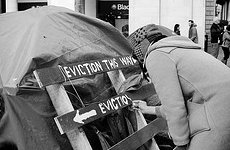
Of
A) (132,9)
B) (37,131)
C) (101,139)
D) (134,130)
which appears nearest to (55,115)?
(37,131)

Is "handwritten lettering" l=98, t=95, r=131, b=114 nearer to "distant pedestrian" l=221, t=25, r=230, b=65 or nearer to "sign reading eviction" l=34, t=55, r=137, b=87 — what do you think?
"sign reading eviction" l=34, t=55, r=137, b=87

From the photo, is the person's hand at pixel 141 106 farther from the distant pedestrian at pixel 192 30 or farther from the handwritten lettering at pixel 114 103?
the distant pedestrian at pixel 192 30

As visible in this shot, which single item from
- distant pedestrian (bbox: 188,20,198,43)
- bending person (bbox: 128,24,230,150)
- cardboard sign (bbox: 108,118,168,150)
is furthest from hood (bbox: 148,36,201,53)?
distant pedestrian (bbox: 188,20,198,43)

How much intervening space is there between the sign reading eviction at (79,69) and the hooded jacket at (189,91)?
0.79m

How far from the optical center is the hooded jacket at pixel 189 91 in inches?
98.3

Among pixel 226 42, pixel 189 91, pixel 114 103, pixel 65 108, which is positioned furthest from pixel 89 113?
pixel 226 42

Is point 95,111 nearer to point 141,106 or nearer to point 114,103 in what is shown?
point 114,103

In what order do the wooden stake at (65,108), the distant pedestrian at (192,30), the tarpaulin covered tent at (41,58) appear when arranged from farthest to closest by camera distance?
the distant pedestrian at (192,30), the wooden stake at (65,108), the tarpaulin covered tent at (41,58)

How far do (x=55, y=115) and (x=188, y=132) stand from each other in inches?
42.8

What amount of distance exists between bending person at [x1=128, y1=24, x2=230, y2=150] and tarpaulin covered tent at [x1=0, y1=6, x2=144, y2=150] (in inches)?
37.0

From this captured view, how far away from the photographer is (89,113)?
3064 mm

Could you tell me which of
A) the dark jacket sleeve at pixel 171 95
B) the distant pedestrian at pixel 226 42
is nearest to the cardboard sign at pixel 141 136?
the dark jacket sleeve at pixel 171 95

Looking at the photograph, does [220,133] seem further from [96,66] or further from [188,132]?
[96,66]

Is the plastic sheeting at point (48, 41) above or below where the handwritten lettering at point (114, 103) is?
above
